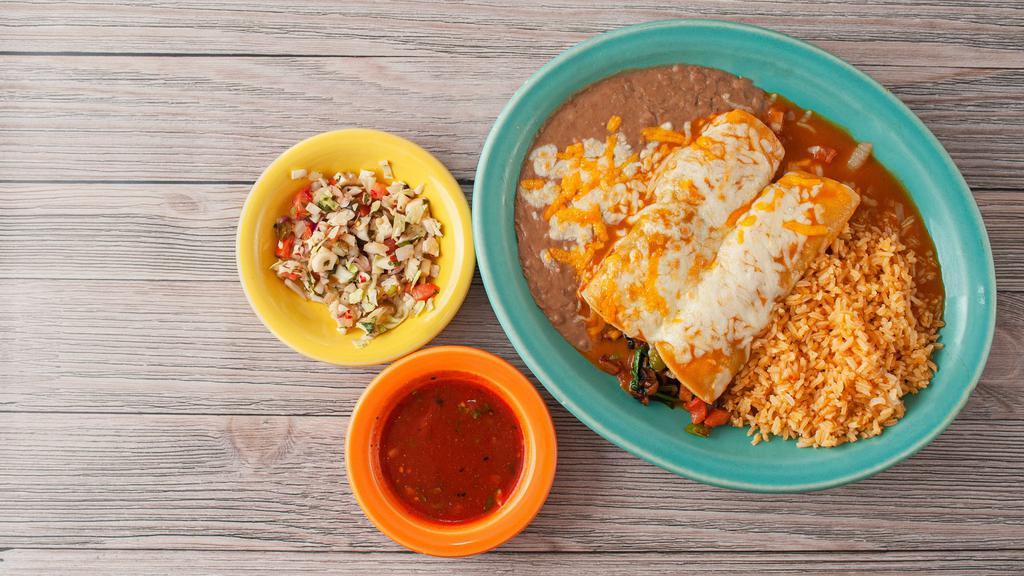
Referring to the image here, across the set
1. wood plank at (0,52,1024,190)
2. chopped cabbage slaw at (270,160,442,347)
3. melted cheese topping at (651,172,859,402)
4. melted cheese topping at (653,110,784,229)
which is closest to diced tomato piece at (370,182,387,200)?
chopped cabbage slaw at (270,160,442,347)

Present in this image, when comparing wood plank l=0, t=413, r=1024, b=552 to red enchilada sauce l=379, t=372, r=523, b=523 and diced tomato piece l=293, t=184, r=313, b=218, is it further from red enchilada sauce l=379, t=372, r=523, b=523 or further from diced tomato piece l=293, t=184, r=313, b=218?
diced tomato piece l=293, t=184, r=313, b=218

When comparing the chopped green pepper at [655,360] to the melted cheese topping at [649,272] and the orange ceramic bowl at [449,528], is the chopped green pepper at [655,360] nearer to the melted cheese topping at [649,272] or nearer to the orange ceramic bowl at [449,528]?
the melted cheese topping at [649,272]

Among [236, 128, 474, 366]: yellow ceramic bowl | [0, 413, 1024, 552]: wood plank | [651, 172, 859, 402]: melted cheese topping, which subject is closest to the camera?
[651, 172, 859, 402]: melted cheese topping

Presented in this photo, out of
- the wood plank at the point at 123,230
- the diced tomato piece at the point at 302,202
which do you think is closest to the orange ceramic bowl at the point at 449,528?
the diced tomato piece at the point at 302,202

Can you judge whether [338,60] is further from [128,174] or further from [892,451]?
[892,451]

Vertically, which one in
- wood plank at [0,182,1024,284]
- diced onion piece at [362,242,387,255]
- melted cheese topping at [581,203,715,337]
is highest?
melted cheese topping at [581,203,715,337]

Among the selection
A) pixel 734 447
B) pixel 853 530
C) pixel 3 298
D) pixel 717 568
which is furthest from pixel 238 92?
pixel 853 530
